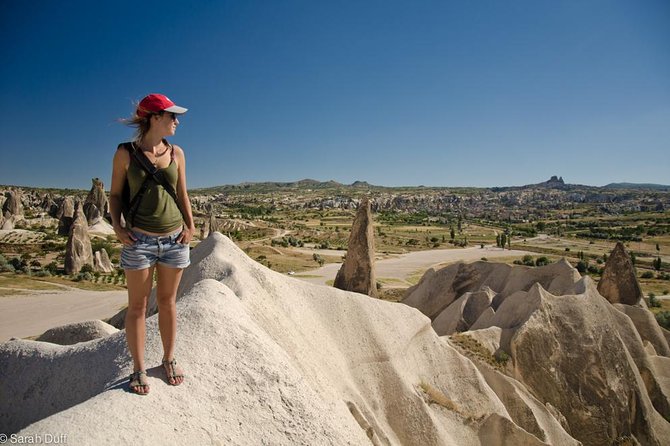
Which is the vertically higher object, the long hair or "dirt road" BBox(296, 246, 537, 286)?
the long hair

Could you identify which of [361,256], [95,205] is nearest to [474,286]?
[361,256]

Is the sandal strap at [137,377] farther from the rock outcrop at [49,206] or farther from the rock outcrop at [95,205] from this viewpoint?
the rock outcrop at [49,206]

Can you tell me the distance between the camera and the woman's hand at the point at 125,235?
4.36 metres

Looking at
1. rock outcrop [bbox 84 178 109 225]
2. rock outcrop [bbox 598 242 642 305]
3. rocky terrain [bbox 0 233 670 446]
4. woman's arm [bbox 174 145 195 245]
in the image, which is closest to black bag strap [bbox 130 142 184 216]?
woman's arm [bbox 174 145 195 245]

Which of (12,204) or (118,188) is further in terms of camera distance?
(12,204)

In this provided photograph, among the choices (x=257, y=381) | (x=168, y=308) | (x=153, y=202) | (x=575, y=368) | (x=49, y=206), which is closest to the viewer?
(x=153, y=202)

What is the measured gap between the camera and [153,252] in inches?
178

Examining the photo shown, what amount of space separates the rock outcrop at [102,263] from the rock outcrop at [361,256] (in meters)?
37.0

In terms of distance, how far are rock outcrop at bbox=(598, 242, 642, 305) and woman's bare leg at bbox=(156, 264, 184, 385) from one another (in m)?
30.3

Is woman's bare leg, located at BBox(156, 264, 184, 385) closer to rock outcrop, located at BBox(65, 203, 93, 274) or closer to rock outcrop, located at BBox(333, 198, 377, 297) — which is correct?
rock outcrop, located at BBox(333, 198, 377, 297)

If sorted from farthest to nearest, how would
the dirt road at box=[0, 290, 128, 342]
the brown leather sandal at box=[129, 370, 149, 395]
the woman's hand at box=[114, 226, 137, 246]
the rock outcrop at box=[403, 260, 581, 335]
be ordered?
the dirt road at box=[0, 290, 128, 342], the rock outcrop at box=[403, 260, 581, 335], the brown leather sandal at box=[129, 370, 149, 395], the woman's hand at box=[114, 226, 137, 246]

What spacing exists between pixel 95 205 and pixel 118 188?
259 ft

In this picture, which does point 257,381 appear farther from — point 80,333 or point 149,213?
point 80,333

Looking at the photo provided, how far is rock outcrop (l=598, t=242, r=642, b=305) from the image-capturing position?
27.4 meters
